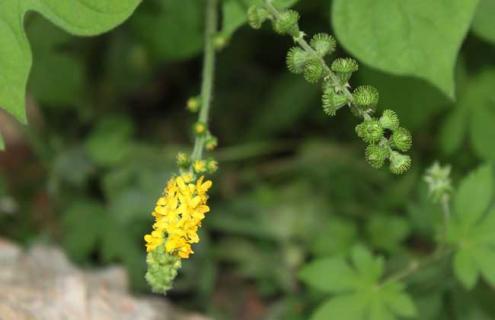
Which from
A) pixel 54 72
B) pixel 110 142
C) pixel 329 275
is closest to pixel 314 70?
pixel 329 275

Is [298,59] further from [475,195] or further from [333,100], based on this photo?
[475,195]

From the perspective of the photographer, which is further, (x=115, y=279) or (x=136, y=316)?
(x=115, y=279)

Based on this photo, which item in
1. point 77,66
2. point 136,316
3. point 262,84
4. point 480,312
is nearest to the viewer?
point 136,316

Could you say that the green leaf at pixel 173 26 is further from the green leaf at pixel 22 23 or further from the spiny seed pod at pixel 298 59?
the spiny seed pod at pixel 298 59

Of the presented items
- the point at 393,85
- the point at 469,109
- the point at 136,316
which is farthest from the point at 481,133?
the point at 136,316

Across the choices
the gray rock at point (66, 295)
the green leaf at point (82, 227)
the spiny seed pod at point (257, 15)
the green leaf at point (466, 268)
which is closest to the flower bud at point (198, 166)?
the spiny seed pod at point (257, 15)

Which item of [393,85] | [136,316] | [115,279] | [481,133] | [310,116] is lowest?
[136,316]

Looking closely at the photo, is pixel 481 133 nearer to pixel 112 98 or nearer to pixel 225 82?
pixel 225 82
